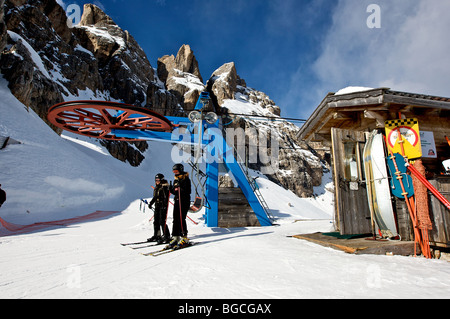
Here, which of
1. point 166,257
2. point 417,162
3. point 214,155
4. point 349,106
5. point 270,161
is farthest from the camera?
point 270,161

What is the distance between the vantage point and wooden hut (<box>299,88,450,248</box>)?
14.6ft

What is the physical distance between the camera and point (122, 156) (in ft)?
119

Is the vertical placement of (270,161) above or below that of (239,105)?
below

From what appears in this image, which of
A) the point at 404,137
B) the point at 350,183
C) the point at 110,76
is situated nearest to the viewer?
the point at 404,137

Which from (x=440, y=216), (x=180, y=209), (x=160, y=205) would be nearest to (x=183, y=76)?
(x=160, y=205)

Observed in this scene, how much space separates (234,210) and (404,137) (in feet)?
18.0

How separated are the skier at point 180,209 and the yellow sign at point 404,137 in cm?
432

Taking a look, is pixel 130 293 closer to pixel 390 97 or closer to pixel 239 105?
pixel 390 97

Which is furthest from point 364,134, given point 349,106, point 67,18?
point 67,18

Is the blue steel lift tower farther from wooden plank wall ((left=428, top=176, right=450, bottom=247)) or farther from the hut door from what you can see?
wooden plank wall ((left=428, top=176, right=450, bottom=247))

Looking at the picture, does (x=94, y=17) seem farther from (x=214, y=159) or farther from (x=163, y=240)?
(x=163, y=240)

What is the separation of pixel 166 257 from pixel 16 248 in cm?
283

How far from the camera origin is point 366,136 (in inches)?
209

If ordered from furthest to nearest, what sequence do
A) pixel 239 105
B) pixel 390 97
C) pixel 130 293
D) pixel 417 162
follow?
1. pixel 239 105
2. pixel 390 97
3. pixel 417 162
4. pixel 130 293
